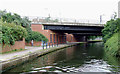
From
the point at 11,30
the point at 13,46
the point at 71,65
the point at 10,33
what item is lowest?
the point at 71,65

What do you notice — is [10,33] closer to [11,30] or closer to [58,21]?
Result: [11,30]

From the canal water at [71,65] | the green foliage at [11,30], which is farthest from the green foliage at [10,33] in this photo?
the canal water at [71,65]

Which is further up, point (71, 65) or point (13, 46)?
point (13, 46)

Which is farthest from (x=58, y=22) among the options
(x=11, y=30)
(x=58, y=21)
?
(x=11, y=30)

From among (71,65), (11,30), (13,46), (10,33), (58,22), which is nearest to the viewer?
(71,65)

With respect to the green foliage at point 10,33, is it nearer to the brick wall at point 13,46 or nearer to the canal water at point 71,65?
the brick wall at point 13,46

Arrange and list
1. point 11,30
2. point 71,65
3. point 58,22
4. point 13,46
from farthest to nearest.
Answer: point 58,22 < point 13,46 < point 11,30 < point 71,65

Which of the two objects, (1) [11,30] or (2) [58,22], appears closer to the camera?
(1) [11,30]

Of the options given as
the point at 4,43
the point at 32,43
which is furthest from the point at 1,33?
the point at 32,43

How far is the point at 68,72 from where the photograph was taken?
902cm

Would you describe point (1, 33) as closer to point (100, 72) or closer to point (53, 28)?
point (100, 72)

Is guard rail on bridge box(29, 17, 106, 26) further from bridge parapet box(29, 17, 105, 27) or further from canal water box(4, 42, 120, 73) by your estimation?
canal water box(4, 42, 120, 73)

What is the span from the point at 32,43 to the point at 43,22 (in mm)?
6658

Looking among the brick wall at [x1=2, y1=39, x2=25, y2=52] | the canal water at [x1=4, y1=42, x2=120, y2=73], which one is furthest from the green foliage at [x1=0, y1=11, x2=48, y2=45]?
the canal water at [x1=4, y1=42, x2=120, y2=73]
